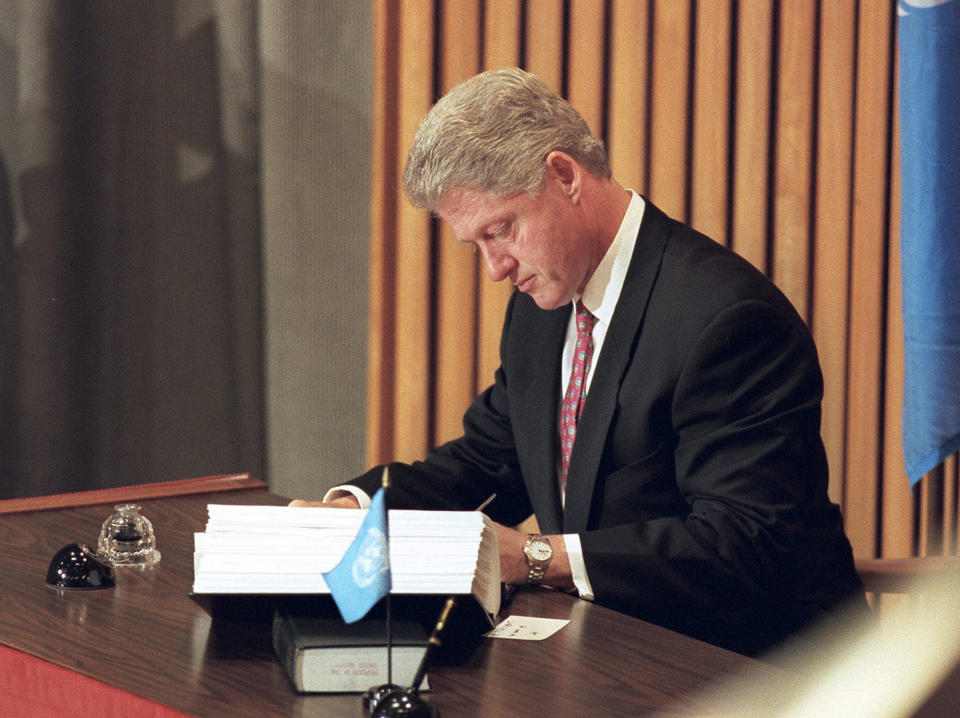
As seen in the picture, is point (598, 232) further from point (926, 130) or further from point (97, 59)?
point (97, 59)

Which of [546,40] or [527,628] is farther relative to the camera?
[546,40]

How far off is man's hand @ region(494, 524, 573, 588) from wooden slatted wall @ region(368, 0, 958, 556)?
1.31m

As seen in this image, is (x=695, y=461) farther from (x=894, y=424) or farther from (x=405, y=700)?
(x=894, y=424)

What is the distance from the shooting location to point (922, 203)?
2.22 metres

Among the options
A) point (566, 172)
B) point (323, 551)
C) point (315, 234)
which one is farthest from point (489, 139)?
point (315, 234)

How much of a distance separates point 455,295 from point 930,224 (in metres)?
1.24

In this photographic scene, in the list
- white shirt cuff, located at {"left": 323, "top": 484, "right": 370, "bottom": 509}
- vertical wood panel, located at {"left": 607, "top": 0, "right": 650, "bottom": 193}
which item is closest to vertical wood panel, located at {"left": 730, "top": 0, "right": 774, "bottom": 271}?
vertical wood panel, located at {"left": 607, "top": 0, "right": 650, "bottom": 193}

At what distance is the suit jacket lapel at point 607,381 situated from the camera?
72.6 inches

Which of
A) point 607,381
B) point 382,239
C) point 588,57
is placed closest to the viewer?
point 607,381

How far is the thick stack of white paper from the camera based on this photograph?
116 centimetres

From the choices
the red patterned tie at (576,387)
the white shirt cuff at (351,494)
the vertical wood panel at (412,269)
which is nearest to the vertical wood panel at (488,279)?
the vertical wood panel at (412,269)

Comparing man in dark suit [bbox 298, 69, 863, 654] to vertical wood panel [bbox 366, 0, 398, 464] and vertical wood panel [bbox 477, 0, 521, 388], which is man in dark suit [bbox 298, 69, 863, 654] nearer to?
vertical wood panel [bbox 477, 0, 521, 388]

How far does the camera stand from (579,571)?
153 centimetres

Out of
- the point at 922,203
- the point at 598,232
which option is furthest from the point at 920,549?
the point at 598,232
